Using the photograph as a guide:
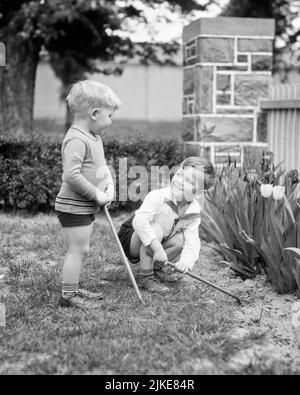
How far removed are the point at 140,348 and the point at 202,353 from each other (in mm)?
281

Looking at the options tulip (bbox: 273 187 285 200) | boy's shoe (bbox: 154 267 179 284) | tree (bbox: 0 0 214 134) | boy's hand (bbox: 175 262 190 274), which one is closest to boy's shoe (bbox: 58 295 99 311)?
boy's hand (bbox: 175 262 190 274)

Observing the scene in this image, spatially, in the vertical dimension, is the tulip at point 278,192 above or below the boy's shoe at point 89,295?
above

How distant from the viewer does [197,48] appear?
6141 mm

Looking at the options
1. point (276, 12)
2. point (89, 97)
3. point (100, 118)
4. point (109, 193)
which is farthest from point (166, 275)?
point (276, 12)

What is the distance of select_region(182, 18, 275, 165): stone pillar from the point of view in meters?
6.03

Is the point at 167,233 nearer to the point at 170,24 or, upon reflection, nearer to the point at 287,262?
the point at 287,262

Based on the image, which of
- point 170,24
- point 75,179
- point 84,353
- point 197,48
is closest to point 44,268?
point 75,179

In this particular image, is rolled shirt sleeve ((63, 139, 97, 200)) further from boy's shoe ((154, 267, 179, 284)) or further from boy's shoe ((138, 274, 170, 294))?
boy's shoe ((154, 267, 179, 284))

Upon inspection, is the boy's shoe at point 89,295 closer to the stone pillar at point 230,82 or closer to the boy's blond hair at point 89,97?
the boy's blond hair at point 89,97

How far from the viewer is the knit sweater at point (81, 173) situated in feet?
10.4

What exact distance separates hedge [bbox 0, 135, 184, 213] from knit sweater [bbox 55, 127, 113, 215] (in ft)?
8.15

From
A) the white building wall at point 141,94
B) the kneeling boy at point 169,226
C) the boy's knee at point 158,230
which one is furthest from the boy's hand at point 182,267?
the white building wall at point 141,94

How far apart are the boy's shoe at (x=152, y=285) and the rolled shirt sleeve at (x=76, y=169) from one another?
806 millimetres
